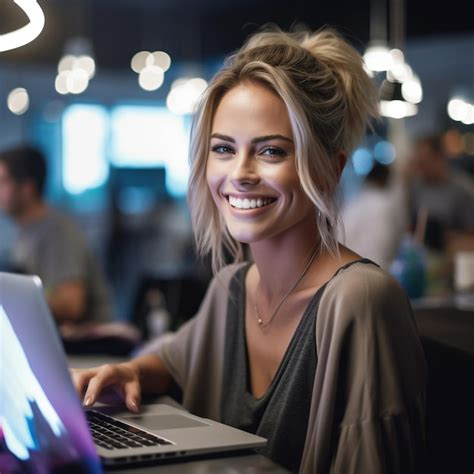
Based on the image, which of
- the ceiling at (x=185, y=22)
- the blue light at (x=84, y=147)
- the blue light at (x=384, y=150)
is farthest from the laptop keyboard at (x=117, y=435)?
the blue light at (x=84, y=147)

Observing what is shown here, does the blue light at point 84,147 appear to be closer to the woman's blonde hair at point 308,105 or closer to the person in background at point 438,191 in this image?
the person in background at point 438,191

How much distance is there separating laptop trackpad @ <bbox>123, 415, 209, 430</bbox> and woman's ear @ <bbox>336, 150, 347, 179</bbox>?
0.61m

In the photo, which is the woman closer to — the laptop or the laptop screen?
the laptop

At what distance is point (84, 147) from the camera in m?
10.1

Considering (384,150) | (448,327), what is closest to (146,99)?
(384,150)

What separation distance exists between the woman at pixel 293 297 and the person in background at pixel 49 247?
2.36 metres

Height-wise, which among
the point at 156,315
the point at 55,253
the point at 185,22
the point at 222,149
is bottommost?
the point at 156,315

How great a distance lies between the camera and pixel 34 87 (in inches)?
380

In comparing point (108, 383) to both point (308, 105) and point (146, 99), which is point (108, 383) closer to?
point (308, 105)

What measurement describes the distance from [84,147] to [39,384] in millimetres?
9193

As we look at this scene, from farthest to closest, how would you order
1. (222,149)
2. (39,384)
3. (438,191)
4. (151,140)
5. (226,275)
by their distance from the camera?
(151,140), (438,191), (226,275), (222,149), (39,384)

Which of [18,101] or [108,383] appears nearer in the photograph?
[108,383]

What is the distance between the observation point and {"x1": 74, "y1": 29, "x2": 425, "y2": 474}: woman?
1.55 meters

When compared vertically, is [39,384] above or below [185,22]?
below
